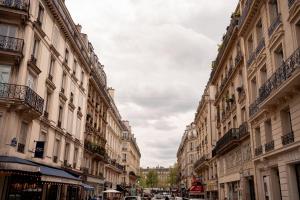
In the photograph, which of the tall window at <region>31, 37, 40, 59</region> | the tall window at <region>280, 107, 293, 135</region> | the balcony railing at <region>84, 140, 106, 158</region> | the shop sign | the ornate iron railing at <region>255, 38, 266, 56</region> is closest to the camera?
the tall window at <region>280, 107, 293, 135</region>

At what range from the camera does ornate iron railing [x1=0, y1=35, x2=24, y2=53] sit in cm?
1959

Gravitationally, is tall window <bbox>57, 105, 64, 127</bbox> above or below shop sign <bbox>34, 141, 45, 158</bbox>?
above

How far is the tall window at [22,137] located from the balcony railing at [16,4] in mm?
7124

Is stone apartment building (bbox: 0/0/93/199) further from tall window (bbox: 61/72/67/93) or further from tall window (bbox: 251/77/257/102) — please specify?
tall window (bbox: 251/77/257/102)

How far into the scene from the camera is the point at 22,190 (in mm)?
20547

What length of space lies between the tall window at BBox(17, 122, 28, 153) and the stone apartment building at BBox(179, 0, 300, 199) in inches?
580

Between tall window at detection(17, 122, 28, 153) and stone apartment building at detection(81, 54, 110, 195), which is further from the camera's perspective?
stone apartment building at detection(81, 54, 110, 195)

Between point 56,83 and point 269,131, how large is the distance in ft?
54.7

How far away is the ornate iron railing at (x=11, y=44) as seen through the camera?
64.3 feet

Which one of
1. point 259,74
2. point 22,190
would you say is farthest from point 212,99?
point 22,190

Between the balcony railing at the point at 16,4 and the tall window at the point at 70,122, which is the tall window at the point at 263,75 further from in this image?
the tall window at the point at 70,122

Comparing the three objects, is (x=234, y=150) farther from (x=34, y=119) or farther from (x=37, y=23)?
(x=37, y=23)

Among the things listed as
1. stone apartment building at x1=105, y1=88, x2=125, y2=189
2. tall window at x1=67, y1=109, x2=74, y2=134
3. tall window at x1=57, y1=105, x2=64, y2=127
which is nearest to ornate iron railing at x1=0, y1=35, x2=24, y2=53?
tall window at x1=57, y1=105, x2=64, y2=127

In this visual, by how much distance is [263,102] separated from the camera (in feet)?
61.6
